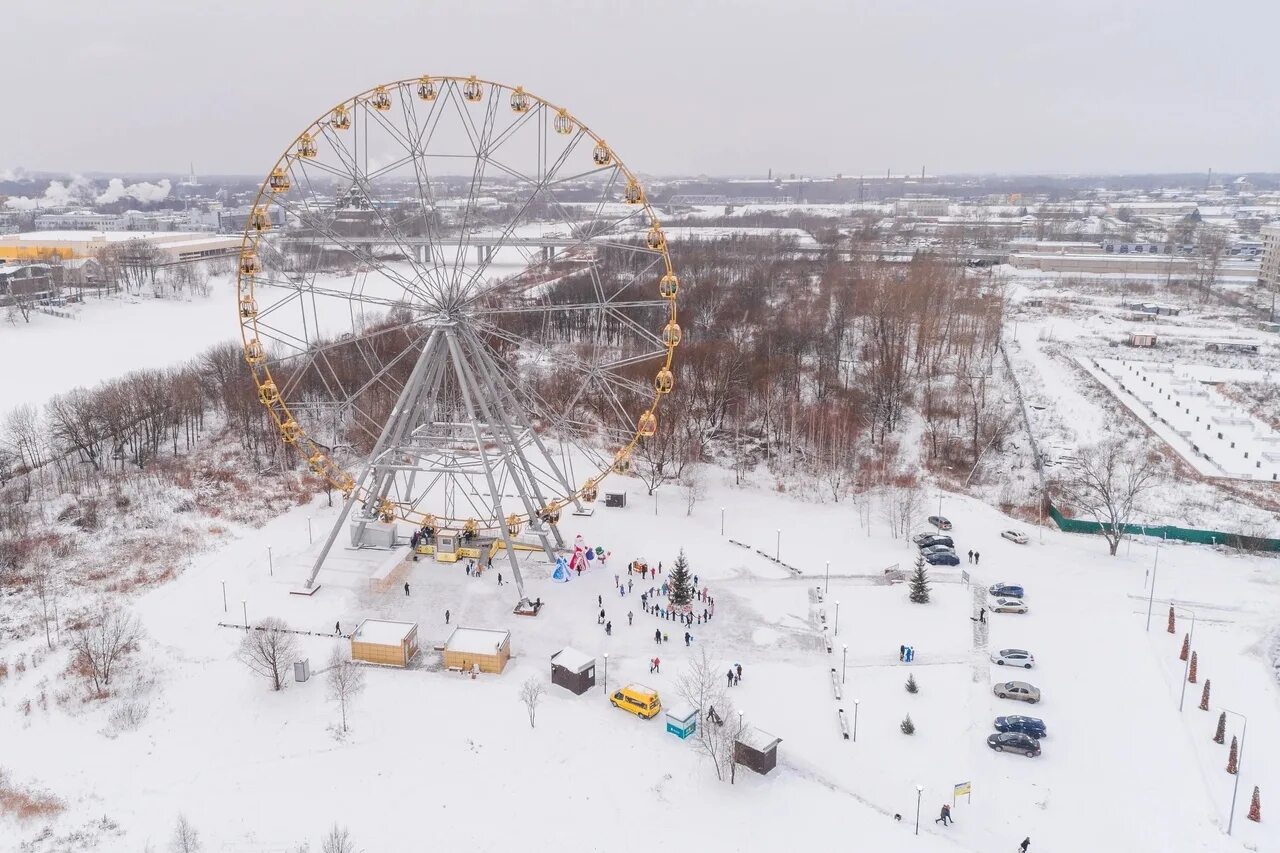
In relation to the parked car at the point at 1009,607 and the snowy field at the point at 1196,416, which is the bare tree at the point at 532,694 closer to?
the parked car at the point at 1009,607

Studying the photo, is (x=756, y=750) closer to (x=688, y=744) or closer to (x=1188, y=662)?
(x=688, y=744)

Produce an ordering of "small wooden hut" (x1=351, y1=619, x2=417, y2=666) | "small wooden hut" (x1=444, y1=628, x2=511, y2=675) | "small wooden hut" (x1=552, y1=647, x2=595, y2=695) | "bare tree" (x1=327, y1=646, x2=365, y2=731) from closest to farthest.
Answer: "bare tree" (x1=327, y1=646, x2=365, y2=731) < "small wooden hut" (x1=552, y1=647, x2=595, y2=695) < "small wooden hut" (x1=444, y1=628, x2=511, y2=675) < "small wooden hut" (x1=351, y1=619, x2=417, y2=666)

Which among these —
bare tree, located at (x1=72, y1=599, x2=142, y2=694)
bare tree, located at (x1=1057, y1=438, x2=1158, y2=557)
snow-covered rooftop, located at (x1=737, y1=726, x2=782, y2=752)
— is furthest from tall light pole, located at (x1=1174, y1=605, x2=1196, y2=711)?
bare tree, located at (x1=72, y1=599, x2=142, y2=694)

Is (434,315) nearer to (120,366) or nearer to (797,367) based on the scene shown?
(797,367)

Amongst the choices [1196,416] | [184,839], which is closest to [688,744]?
[184,839]

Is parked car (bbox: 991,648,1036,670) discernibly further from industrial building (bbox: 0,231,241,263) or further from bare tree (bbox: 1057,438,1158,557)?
industrial building (bbox: 0,231,241,263)

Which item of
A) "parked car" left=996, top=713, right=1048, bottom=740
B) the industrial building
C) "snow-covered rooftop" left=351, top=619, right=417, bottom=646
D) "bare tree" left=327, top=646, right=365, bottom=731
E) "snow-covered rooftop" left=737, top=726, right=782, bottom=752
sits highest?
the industrial building

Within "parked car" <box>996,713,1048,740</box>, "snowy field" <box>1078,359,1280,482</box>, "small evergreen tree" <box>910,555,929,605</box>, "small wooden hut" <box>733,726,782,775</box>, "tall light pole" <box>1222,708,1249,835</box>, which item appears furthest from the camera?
"snowy field" <box>1078,359,1280,482</box>
